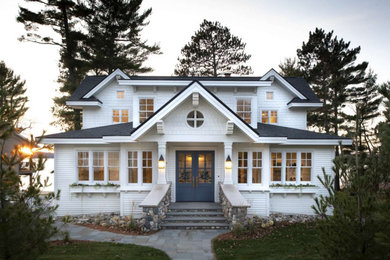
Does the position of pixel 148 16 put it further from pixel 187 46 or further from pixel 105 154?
pixel 105 154

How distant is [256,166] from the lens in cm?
1151

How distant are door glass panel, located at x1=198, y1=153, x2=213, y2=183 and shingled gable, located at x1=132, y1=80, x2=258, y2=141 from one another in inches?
105

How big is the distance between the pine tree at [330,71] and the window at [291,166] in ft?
39.0

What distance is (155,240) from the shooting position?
7.98 m

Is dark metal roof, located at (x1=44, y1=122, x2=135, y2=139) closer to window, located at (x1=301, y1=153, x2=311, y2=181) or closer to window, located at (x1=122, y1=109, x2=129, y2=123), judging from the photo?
window, located at (x1=122, y1=109, x2=129, y2=123)

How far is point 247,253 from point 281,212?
18.1ft

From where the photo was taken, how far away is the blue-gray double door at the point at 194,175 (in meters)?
11.5

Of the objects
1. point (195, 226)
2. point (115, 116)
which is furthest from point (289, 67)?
point (195, 226)

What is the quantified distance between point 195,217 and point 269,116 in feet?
24.8

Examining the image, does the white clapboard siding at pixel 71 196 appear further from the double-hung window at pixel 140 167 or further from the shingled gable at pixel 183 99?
the shingled gable at pixel 183 99

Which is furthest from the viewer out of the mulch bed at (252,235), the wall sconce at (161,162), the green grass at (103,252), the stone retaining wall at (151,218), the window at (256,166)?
the window at (256,166)

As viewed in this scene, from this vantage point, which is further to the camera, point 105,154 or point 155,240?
point 105,154

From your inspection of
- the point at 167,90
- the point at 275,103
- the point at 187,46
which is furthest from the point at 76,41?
the point at 275,103

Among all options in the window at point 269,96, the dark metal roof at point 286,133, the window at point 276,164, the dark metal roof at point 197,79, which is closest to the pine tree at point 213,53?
the dark metal roof at point 197,79
